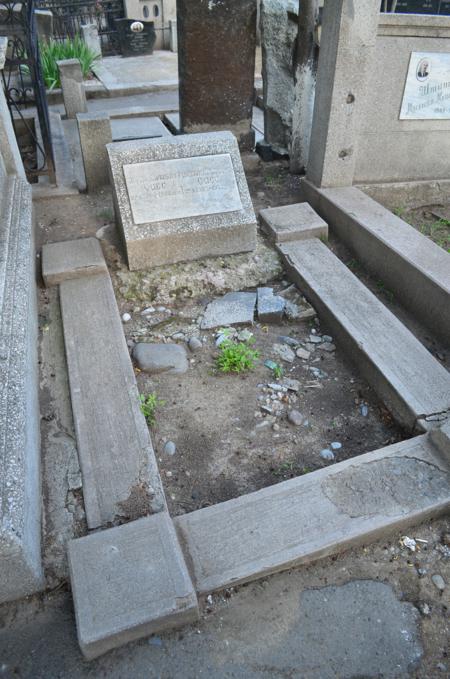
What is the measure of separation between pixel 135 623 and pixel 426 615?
3.77 feet

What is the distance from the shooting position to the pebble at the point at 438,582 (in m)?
2.07

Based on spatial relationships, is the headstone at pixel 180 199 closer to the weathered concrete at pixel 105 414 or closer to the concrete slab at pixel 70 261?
the concrete slab at pixel 70 261

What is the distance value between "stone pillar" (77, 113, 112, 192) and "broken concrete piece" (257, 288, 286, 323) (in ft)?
7.96

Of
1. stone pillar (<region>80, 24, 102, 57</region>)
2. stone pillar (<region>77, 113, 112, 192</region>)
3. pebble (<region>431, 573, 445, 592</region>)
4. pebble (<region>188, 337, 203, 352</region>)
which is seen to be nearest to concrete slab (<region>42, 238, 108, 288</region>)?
pebble (<region>188, 337, 203, 352</region>)

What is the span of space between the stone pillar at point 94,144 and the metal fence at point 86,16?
9.03 meters

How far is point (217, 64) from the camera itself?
5215mm

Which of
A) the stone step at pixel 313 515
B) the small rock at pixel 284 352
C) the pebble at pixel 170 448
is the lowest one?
the pebble at pixel 170 448

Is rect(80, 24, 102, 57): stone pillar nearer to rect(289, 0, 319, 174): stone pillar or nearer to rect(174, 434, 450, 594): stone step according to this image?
rect(289, 0, 319, 174): stone pillar

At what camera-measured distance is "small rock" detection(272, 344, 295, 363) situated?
3301 millimetres

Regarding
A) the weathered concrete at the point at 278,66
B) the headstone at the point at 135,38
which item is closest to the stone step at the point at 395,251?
the weathered concrete at the point at 278,66

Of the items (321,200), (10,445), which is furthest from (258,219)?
(10,445)

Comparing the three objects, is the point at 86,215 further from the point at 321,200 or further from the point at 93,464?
the point at 93,464

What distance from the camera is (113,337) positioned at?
10.2 feet

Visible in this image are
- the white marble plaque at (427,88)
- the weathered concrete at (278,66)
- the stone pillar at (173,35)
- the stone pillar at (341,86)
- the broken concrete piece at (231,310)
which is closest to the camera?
the broken concrete piece at (231,310)
